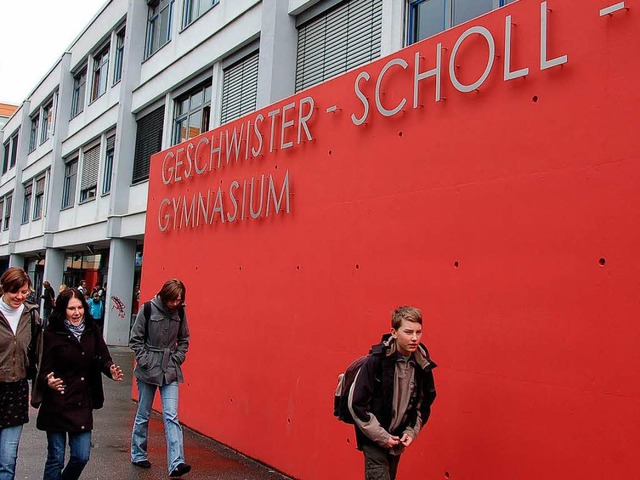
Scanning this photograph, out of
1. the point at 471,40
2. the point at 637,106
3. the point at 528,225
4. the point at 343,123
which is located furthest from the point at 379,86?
the point at 637,106

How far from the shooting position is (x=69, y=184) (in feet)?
84.3

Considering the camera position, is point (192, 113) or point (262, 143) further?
point (192, 113)

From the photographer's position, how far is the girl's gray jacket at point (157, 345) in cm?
671

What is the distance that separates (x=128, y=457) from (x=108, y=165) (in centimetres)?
1584

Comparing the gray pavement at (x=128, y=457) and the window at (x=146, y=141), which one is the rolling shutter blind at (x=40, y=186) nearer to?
the window at (x=146, y=141)

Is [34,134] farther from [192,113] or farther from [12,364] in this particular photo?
[12,364]

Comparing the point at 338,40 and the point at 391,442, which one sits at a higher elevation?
the point at 338,40

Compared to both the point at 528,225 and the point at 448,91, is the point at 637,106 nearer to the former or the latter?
the point at 528,225

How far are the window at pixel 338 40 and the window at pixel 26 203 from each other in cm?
2368

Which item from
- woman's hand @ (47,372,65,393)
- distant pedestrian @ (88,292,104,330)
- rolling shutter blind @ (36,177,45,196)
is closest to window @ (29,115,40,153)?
rolling shutter blind @ (36,177,45,196)

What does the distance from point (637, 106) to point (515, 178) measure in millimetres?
915

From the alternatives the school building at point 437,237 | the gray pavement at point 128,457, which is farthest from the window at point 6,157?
the gray pavement at point 128,457

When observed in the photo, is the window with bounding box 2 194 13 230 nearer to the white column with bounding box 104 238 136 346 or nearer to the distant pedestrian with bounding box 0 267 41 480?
the white column with bounding box 104 238 136 346

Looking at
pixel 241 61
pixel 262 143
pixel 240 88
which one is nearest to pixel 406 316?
pixel 262 143
